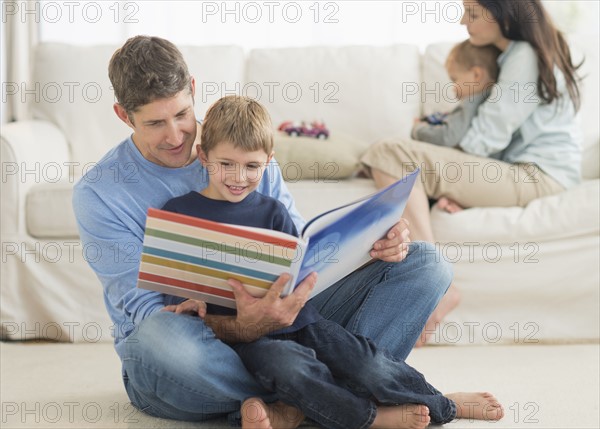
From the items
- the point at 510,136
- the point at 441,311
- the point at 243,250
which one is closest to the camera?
the point at 243,250

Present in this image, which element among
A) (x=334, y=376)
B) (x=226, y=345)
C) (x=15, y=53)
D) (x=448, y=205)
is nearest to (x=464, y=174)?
(x=448, y=205)

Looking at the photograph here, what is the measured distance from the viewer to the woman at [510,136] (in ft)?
8.94

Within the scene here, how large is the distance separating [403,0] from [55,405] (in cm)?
243

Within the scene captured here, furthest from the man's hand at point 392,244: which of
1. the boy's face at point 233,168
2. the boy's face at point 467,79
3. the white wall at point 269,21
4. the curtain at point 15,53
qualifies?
the curtain at point 15,53

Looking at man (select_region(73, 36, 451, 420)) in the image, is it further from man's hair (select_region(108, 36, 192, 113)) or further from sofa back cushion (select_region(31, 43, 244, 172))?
sofa back cushion (select_region(31, 43, 244, 172))

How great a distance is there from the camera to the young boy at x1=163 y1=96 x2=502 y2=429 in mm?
1626

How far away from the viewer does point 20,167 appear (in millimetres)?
2668

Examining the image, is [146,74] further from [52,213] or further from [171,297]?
[52,213]

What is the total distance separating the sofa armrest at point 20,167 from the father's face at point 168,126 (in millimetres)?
1011

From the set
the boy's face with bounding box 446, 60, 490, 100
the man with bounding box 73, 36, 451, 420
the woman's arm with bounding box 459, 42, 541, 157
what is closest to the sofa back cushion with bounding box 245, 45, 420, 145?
the boy's face with bounding box 446, 60, 490, 100

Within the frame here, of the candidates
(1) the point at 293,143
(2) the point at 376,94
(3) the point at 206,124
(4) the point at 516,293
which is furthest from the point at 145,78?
(2) the point at 376,94

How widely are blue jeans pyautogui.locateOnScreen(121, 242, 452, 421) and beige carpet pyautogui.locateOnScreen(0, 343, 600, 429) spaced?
13 cm

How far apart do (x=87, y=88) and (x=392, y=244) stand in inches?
71.0

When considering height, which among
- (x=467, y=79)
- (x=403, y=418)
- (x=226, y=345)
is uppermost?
(x=467, y=79)
